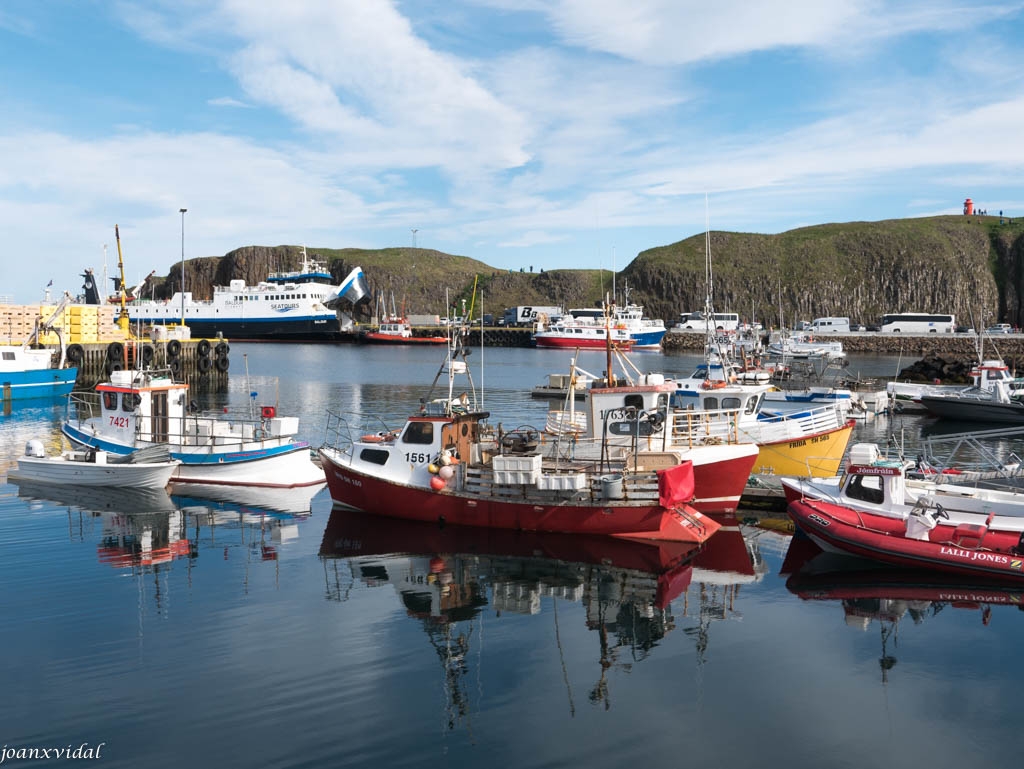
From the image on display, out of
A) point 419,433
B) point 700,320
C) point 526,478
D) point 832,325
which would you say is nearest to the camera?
point 526,478

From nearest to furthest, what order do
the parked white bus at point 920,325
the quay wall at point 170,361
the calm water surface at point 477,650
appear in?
the calm water surface at point 477,650 → the quay wall at point 170,361 → the parked white bus at point 920,325

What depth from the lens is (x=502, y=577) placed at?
1596 centimetres

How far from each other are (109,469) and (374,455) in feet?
26.4

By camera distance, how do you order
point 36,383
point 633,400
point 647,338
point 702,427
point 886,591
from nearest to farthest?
1. point 886,591
2. point 633,400
3. point 702,427
4. point 36,383
5. point 647,338

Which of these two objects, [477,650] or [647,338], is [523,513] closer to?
[477,650]

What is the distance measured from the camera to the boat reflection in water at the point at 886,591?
45.9 feet

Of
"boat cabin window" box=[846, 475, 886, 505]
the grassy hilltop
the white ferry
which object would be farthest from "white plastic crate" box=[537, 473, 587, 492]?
the grassy hilltop

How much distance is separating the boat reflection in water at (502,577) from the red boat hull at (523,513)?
0.81 feet

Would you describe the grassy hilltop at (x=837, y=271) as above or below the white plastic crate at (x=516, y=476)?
above

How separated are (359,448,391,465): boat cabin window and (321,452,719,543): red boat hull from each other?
0.50m

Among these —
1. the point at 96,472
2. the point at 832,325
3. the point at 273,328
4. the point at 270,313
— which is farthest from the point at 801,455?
the point at 832,325

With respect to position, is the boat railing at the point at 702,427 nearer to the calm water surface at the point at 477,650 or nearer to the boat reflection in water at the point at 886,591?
the calm water surface at the point at 477,650

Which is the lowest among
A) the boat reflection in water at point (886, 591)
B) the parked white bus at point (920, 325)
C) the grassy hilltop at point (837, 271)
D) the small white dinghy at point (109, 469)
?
the boat reflection in water at point (886, 591)

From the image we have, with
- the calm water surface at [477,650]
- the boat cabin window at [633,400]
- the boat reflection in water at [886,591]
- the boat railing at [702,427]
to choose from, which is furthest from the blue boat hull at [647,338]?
the boat reflection in water at [886,591]
